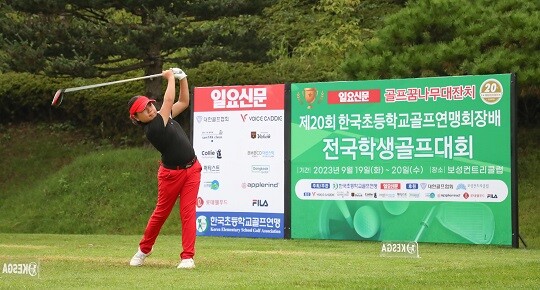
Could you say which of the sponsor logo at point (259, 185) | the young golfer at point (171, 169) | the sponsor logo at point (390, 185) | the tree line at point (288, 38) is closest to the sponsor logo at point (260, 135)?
the sponsor logo at point (259, 185)

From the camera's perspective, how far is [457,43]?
23.2 m

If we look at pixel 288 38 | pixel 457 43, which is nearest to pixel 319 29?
pixel 288 38

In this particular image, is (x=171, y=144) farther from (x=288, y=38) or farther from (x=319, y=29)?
(x=288, y=38)

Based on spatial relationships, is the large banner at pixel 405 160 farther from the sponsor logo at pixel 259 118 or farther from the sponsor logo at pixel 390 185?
the sponsor logo at pixel 259 118

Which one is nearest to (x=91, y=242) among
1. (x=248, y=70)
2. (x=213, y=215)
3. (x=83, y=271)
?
(x=213, y=215)

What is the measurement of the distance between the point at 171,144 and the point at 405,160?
6.37 metres

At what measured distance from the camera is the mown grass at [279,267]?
11.3 meters

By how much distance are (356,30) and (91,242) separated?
526 inches

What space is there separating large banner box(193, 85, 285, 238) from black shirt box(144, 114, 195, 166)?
673cm

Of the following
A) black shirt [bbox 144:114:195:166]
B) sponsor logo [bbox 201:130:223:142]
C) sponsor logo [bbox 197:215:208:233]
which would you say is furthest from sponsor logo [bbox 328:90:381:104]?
black shirt [bbox 144:114:195:166]

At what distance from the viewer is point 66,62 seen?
26656 mm

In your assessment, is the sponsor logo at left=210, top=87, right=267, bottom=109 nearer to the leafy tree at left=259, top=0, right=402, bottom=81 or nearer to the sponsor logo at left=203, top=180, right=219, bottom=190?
the sponsor logo at left=203, top=180, right=219, bottom=190

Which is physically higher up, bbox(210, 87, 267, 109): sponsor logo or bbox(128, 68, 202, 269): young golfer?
bbox(210, 87, 267, 109): sponsor logo

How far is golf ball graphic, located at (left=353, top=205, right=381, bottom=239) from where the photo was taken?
19266mm
